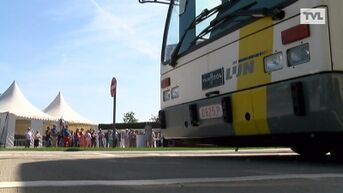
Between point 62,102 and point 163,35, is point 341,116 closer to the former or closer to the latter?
point 163,35

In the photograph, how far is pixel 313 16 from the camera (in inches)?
218

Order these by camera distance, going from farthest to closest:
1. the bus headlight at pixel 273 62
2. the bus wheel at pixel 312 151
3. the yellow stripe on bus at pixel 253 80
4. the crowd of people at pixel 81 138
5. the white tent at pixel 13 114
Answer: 1. the white tent at pixel 13 114
2. the crowd of people at pixel 81 138
3. the bus wheel at pixel 312 151
4. the yellow stripe on bus at pixel 253 80
5. the bus headlight at pixel 273 62

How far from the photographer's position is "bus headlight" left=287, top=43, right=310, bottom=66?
5640 millimetres

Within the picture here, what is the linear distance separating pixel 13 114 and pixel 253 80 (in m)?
23.6

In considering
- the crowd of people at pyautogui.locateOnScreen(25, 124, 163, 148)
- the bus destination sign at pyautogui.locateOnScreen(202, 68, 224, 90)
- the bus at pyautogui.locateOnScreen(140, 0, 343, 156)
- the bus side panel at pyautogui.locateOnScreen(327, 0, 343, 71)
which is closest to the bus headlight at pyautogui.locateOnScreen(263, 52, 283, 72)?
the bus at pyautogui.locateOnScreen(140, 0, 343, 156)

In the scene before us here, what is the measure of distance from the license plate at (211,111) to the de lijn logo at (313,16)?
6.38 ft

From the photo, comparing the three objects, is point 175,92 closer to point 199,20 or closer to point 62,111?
point 199,20

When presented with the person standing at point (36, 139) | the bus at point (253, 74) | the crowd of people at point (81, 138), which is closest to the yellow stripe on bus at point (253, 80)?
the bus at point (253, 74)

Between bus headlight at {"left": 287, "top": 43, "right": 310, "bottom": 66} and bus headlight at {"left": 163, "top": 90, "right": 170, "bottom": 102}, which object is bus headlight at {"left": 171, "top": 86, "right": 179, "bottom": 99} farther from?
bus headlight at {"left": 287, "top": 43, "right": 310, "bottom": 66}

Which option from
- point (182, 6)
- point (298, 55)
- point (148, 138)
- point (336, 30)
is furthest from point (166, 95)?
point (148, 138)

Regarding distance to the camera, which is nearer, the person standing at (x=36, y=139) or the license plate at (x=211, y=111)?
the license plate at (x=211, y=111)

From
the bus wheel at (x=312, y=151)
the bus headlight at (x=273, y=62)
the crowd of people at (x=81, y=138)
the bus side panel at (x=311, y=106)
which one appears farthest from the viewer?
the crowd of people at (x=81, y=138)

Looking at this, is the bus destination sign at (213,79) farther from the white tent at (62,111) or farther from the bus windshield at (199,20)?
the white tent at (62,111)

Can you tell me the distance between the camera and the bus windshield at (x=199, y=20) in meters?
6.70
